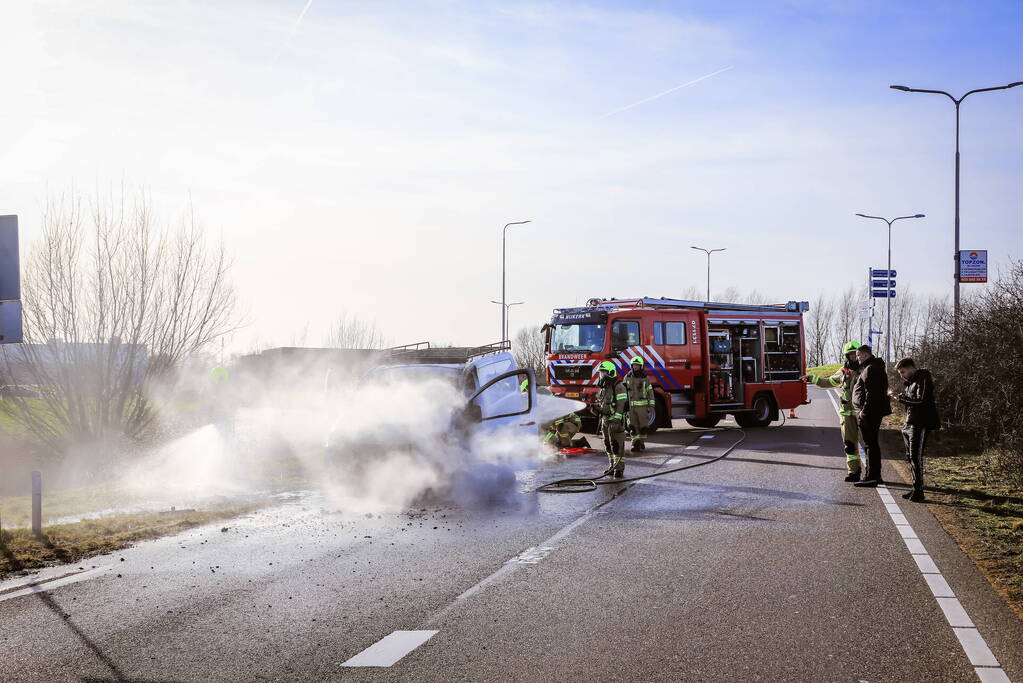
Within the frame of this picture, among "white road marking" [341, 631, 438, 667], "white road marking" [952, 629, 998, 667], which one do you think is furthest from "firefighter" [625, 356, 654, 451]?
"white road marking" [341, 631, 438, 667]

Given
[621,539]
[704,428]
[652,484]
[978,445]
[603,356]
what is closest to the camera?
[621,539]

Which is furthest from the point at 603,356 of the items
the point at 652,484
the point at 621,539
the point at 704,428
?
the point at 621,539

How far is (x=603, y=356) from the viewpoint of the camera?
74.8 ft

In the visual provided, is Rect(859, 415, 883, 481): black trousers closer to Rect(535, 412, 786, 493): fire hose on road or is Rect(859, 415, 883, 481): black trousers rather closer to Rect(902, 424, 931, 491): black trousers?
Rect(902, 424, 931, 491): black trousers

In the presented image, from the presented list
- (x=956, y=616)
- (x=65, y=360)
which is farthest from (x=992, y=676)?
(x=65, y=360)

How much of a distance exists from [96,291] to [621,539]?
50.6ft

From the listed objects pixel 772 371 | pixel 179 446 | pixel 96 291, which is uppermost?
pixel 96 291

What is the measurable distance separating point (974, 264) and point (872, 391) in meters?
20.9

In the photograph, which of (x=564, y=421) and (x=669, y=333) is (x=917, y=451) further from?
(x=669, y=333)

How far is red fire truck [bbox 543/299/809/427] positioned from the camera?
23.0 m

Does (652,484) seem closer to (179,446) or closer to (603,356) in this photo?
(603,356)

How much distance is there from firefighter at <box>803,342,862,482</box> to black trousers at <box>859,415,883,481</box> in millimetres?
158

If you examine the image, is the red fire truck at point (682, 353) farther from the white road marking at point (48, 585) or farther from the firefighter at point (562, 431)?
the white road marking at point (48, 585)

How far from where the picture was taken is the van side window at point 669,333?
23.2 meters
